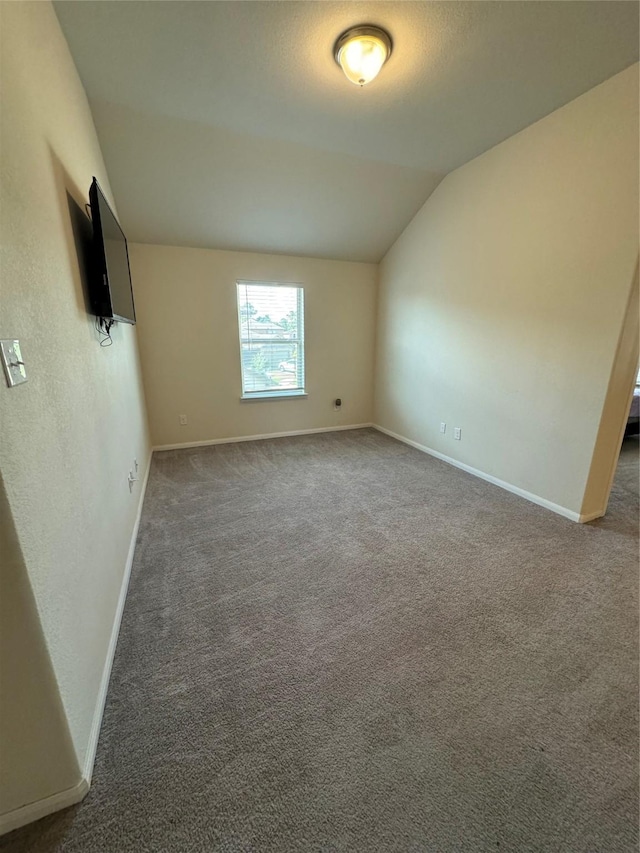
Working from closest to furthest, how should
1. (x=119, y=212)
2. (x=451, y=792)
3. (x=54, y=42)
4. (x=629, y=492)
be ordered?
(x=451, y=792) < (x=54, y=42) < (x=629, y=492) < (x=119, y=212)

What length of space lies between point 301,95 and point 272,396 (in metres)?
2.82

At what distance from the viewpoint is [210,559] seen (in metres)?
2.04

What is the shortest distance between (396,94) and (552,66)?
0.87m

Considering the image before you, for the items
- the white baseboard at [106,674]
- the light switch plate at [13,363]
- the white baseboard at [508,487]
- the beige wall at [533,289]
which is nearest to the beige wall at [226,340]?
the beige wall at [533,289]

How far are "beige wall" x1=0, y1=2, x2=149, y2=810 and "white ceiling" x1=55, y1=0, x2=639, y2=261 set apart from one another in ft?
1.60

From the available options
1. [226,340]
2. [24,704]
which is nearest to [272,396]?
[226,340]

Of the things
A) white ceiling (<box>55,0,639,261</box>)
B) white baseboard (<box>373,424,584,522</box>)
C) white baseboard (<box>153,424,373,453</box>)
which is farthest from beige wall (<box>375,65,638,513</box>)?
white baseboard (<box>153,424,373,453</box>)

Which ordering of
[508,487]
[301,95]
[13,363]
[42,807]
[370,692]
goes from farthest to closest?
[508,487]
[301,95]
[370,692]
[42,807]
[13,363]

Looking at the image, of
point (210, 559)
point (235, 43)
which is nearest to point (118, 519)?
point (210, 559)

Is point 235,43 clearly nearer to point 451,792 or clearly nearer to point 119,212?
point 119,212

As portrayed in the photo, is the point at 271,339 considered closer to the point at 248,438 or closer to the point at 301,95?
the point at 248,438

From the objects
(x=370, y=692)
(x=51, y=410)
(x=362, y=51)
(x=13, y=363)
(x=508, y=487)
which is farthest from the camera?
(x=508, y=487)

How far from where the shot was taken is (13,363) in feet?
2.72

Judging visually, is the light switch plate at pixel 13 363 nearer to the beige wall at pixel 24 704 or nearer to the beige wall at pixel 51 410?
the beige wall at pixel 51 410
